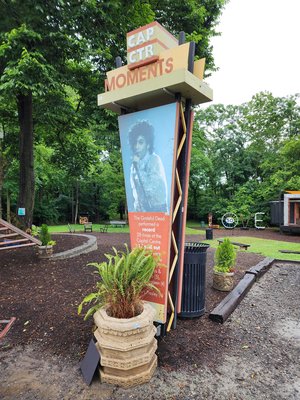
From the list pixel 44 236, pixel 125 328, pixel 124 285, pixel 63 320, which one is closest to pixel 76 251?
pixel 44 236

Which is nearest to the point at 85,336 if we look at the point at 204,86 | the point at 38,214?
the point at 204,86

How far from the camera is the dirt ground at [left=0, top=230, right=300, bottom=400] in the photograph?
2328 millimetres

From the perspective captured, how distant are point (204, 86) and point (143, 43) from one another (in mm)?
816

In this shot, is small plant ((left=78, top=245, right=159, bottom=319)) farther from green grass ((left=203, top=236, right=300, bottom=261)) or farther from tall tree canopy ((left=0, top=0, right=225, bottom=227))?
green grass ((left=203, top=236, right=300, bottom=261))

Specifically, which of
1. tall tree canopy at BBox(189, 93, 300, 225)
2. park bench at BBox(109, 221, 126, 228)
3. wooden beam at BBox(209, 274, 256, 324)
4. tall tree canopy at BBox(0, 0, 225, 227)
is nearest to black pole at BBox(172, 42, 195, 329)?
wooden beam at BBox(209, 274, 256, 324)

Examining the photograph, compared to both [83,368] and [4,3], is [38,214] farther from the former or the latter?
[83,368]

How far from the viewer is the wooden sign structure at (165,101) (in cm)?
A: 291

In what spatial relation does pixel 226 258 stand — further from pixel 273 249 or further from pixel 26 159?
pixel 273 249

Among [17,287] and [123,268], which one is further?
[17,287]

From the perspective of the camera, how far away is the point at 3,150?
503 inches

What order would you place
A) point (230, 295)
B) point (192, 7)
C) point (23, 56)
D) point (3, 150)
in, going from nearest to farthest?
point (230, 295)
point (23, 56)
point (192, 7)
point (3, 150)

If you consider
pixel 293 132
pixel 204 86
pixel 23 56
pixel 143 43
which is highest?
pixel 293 132

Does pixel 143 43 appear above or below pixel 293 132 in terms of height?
below

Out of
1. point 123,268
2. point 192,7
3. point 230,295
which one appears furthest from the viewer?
point 192,7
